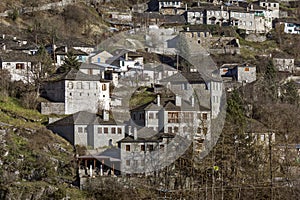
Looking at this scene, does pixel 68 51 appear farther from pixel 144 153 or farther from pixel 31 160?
pixel 31 160

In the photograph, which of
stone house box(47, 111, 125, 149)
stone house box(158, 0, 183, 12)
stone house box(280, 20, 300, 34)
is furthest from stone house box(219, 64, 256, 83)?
stone house box(280, 20, 300, 34)

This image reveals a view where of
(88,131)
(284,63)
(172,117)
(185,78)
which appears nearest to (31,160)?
(88,131)

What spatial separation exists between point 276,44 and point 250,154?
128ft

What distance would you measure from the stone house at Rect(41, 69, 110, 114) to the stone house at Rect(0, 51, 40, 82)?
217 centimetres

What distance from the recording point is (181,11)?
8450 cm

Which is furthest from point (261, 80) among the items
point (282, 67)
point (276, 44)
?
point (276, 44)

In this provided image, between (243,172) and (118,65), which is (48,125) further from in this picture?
(118,65)

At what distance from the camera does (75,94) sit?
159 ft

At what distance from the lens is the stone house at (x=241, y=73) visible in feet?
213

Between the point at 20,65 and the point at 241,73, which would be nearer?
the point at 20,65

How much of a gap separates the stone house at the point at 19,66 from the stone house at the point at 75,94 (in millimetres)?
2171

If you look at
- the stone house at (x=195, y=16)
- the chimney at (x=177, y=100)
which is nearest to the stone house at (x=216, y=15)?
the stone house at (x=195, y=16)

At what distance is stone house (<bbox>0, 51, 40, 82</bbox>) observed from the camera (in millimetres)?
51438

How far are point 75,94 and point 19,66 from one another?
18.5 feet
